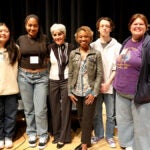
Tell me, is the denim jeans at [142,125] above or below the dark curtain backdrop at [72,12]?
below

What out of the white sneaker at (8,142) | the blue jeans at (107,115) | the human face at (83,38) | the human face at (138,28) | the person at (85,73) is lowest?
the white sneaker at (8,142)

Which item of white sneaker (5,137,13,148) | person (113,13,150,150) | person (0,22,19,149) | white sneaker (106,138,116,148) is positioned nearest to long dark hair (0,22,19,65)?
person (0,22,19,149)

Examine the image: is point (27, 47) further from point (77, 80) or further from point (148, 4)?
point (148, 4)

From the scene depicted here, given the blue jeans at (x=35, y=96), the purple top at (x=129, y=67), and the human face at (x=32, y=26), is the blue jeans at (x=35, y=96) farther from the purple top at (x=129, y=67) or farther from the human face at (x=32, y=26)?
the purple top at (x=129, y=67)

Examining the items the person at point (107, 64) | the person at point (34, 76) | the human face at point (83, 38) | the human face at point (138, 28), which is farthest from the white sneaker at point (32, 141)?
the human face at point (138, 28)

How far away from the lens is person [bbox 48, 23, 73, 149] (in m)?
2.43

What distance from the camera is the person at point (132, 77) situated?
2053 mm

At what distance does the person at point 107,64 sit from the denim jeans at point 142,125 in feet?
1.34

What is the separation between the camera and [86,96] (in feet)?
7.66

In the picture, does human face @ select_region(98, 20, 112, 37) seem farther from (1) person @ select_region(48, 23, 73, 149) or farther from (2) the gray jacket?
(1) person @ select_region(48, 23, 73, 149)

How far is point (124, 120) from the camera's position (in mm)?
2381

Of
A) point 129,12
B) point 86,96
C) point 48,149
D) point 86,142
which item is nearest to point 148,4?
point 129,12

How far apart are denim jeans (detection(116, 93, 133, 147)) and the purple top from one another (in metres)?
0.12

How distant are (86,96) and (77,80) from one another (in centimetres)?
17
